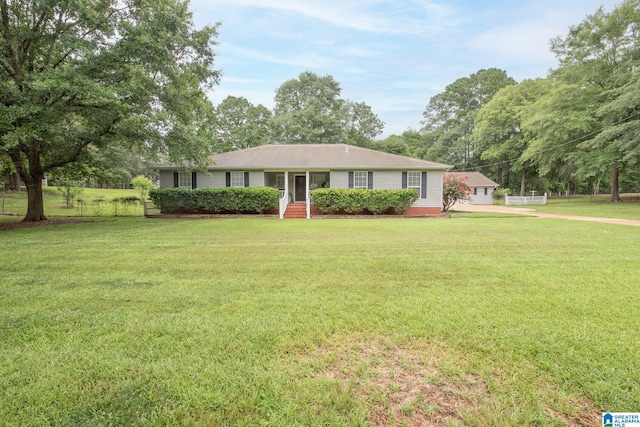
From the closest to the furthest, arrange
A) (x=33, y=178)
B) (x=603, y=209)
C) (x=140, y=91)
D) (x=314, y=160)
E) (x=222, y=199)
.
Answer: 1. (x=140, y=91)
2. (x=33, y=178)
3. (x=222, y=199)
4. (x=314, y=160)
5. (x=603, y=209)

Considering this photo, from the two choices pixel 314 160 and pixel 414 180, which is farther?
pixel 314 160

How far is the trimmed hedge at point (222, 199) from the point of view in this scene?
48.4ft

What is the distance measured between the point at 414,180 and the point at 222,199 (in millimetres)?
9808

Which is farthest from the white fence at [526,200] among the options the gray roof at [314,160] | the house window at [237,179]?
the house window at [237,179]

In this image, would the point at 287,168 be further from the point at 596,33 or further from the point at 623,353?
the point at 596,33

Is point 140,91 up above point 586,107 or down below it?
below

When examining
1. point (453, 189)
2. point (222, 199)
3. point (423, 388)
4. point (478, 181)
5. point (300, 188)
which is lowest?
point (423, 388)

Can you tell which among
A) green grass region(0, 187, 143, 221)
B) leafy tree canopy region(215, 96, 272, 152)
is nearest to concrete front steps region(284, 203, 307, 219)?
green grass region(0, 187, 143, 221)

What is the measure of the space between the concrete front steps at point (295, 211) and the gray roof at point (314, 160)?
78.3 inches

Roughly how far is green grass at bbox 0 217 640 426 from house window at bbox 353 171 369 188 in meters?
11.5

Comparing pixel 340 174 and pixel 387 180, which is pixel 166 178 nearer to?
pixel 340 174

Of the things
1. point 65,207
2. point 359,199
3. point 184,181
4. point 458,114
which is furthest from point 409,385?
point 458,114

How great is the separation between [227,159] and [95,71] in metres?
8.14

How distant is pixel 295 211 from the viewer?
15.8m
